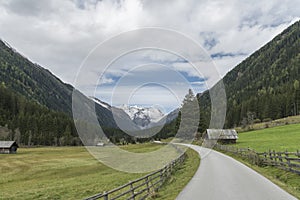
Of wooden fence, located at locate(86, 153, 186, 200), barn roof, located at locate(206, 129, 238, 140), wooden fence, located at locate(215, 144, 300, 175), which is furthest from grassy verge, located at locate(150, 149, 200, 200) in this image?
barn roof, located at locate(206, 129, 238, 140)

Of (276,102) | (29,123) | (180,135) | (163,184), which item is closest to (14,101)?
(29,123)

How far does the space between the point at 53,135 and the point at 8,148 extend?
5299cm

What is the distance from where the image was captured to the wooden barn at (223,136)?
7519 cm

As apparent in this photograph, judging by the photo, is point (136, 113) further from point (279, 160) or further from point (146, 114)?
point (279, 160)

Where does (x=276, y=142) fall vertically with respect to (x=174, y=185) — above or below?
above

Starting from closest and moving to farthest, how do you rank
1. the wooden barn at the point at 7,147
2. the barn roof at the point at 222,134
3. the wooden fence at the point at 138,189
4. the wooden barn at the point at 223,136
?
the wooden fence at the point at 138,189 → the wooden barn at the point at 223,136 → the barn roof at the point at 222,134 → the wooden barn at the point at 7,147

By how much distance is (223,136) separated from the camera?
76.5 m

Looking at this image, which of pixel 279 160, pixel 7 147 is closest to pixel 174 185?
pixel 279 160

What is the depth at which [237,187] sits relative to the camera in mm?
15062

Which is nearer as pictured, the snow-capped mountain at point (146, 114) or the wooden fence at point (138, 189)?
the wooden fence at point (138, 189)

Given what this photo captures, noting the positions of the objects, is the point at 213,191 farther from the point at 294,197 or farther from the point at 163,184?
the point at 163,184

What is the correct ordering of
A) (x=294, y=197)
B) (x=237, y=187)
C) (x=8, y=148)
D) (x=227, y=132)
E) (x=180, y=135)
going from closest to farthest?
(x=294, y=197)
(x=237, y=187)
(x=227, y=132)
(x=180, y=135)
(x=8, y=148)

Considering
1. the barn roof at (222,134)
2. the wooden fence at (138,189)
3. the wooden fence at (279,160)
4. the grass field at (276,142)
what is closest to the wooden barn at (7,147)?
the barn roof at (222,134)

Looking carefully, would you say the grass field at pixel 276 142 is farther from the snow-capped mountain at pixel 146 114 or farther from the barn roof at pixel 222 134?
the snow-capped mountain at pixel 146 114
